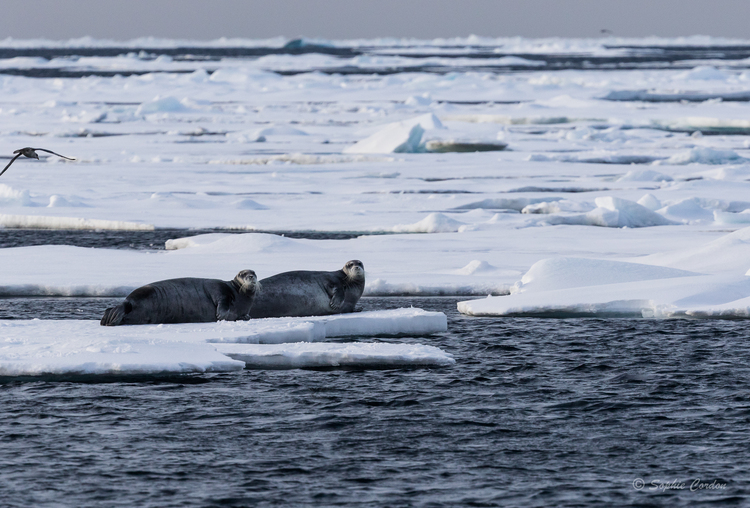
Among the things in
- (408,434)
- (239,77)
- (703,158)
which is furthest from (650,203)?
(239,77)

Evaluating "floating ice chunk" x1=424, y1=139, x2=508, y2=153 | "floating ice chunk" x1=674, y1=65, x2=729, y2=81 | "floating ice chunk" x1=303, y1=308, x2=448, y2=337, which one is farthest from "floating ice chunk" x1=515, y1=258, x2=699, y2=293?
"floating ice chunk" x1=674, y1=65, x2=729, y2=81

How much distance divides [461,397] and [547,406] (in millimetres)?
499

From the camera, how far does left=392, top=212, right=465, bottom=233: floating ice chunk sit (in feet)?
49.8

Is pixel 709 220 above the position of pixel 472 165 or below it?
below

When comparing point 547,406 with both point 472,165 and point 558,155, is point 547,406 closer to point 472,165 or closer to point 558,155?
point 472,165

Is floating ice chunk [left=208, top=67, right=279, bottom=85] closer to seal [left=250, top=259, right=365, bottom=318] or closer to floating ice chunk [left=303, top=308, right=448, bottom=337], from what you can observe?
seal [left=250, top=259, right=365, bottom=318]

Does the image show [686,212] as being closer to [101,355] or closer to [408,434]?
[101,355]

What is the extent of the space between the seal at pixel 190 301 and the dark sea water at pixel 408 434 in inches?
58.9

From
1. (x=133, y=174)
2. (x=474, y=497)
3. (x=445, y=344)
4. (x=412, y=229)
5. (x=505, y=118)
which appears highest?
(x=505, y=118)

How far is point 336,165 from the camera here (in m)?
24.5

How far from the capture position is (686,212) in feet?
54.0

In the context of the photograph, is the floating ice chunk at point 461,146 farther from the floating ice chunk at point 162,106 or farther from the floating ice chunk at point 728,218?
the floating ice chunk at point 162,106

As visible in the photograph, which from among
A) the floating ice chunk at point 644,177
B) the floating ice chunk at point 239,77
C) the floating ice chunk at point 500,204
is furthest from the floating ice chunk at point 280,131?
the floating ice chunk at point 239,77

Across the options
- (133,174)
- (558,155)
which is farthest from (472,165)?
(133,174)
